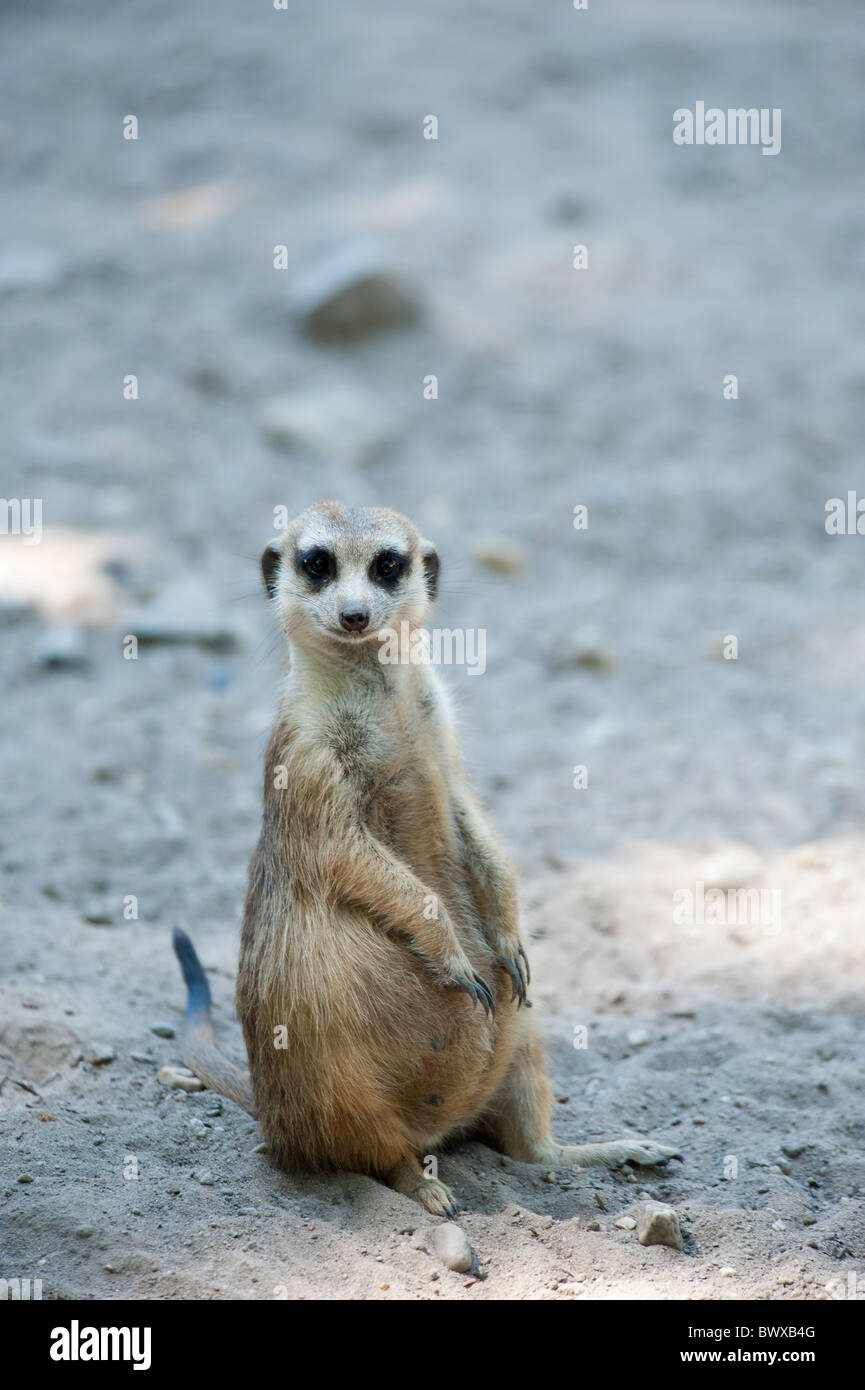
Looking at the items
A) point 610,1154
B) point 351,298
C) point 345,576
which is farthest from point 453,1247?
point 351,298

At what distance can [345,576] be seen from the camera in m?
3.33

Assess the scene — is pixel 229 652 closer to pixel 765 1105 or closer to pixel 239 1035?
pixel 239 1035

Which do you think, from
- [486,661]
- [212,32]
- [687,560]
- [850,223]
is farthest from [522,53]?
[486,661]

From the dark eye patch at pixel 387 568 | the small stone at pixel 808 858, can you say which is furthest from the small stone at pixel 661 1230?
the small stone at pixel 808 858

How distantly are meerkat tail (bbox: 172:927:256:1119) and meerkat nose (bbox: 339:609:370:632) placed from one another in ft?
3.92

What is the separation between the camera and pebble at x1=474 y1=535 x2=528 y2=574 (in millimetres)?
7199

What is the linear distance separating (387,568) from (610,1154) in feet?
5.27

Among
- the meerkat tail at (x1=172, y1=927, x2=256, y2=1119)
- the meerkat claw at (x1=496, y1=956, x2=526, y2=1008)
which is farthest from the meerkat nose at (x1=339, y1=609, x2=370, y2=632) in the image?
the meerkat tail at (x1=172, y1=927, x2=256, y2=1119)

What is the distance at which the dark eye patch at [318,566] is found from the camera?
3.36m

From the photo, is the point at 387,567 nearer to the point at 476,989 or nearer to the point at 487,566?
the point at 476,989

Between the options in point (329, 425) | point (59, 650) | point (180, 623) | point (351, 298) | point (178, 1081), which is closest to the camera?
point (178, 1081)

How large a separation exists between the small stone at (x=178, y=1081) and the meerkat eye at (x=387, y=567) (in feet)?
4.74

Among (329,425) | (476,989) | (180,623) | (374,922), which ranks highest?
(329,425)

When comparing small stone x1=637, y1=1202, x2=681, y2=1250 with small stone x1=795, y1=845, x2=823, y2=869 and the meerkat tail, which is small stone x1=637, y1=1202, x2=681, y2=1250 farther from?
small stone x1=795, y1=845, x2=823, y2=869
